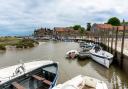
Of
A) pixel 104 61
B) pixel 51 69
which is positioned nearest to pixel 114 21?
pixel 104 61

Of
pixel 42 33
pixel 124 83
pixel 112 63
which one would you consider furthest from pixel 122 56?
pixel 42 33

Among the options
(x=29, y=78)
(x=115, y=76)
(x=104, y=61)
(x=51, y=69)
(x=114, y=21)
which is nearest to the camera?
(x=29, y=78)

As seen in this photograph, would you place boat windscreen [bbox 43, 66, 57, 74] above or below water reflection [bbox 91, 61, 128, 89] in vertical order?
above

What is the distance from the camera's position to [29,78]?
1150cm

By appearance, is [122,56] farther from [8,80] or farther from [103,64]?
[8,80]

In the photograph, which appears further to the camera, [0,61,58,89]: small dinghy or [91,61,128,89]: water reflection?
[91,61,128,89]: water reflection

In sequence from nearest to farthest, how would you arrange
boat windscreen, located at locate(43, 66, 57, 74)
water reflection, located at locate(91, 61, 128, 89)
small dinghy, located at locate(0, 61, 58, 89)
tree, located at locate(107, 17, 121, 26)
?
small dinghy, located at locate(0, 61, 58, 89)
boat windscreen, located at locate(43, 66, 57, 74)
water reflection, located at locate(91, 61, 128, 89)
tree, located at locate(107, 17, 121, 26)

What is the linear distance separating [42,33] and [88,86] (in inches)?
5187

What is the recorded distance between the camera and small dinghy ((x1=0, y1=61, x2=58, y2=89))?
9.98m

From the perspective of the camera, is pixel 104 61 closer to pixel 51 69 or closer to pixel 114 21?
pixel 51 69

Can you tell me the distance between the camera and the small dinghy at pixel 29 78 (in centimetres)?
998

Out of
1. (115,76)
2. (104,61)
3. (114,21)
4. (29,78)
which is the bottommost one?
(115,76)

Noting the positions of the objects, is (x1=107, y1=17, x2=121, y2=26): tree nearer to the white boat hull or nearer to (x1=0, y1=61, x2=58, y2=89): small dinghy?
the white boat hull

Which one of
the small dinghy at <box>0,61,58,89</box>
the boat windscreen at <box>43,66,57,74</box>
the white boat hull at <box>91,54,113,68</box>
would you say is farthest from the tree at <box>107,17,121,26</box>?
the small dinghy at <box>0,61,58,89</box>
